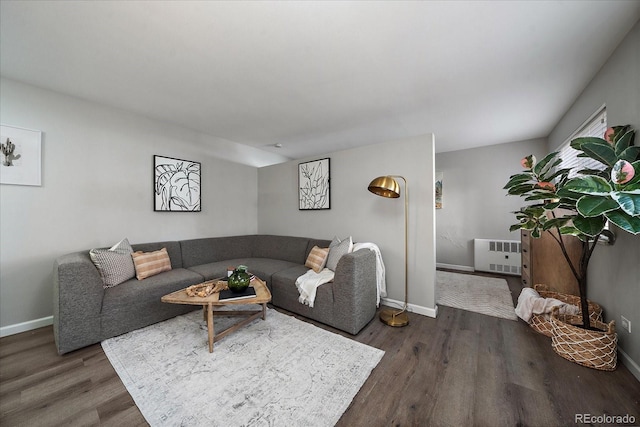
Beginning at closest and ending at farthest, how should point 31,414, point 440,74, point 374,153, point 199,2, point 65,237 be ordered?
1. point 31,414
2. point 199,2
3. point 440,74
4. point 65,237
5. point 374,153

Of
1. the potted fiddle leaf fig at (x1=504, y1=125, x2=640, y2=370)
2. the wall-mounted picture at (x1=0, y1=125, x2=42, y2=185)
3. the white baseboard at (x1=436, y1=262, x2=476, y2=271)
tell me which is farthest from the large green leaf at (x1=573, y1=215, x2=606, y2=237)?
the wall-mounted picture at (x1=0, y1=125, x2=42, y2=185)

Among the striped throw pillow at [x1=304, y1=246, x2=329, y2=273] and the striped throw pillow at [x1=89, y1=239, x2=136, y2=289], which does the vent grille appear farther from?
the striped throw pillow at [x1=89, y1=239, x2=136, y2=289]

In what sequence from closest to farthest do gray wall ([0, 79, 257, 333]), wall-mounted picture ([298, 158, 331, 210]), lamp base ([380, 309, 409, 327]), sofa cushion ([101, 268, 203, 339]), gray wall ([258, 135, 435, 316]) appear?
sofa cushion ([101, 268, 203, 339]) < gray wall ([0, 79, 257, 333]) < lamp base ([380, 309, 409, 327]) < gray wall ([258, 135, 435, 316]) < wall-mounted picture ([298, 158, 331, 210])

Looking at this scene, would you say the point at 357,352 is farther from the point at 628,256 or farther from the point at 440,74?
the point at 440,74

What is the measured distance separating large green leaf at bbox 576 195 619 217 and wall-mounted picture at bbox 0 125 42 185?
4559 mm

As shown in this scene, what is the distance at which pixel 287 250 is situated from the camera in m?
3.64

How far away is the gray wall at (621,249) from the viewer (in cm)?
158

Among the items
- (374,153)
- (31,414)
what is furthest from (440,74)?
(31,414)

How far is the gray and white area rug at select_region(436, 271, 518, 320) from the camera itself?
2.77 m

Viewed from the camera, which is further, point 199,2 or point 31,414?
point 199,2

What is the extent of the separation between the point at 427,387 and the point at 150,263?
3.04 metres

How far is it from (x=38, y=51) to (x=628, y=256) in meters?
4.93

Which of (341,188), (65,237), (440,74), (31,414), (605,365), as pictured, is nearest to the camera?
(31,414)

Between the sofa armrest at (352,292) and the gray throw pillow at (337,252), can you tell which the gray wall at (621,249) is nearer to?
the sofa armrest at (352,292)
